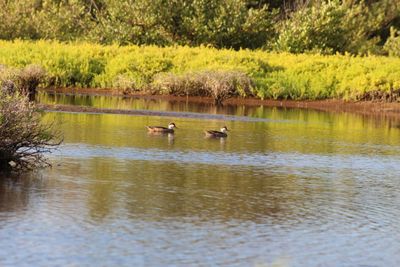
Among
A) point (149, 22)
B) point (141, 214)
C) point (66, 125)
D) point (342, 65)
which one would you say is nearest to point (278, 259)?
point (141, 214)

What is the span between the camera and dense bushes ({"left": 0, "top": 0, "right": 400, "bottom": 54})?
47938mm

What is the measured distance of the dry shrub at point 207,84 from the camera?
37719mm

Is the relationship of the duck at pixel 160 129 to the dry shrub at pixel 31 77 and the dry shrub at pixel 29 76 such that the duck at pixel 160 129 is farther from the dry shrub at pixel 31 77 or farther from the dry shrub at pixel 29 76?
the dry shrub at pixel 31 77

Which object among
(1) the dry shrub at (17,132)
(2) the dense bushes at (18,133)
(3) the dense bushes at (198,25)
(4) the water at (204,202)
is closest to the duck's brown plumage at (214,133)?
(4) the water at (204,202)

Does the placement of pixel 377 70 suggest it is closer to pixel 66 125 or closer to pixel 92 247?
pixel 66 125

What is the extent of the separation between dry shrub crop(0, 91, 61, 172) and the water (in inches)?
21.0

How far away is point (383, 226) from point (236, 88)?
24.7 m

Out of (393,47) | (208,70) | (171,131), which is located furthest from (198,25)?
(171,131)

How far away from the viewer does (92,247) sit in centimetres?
1222

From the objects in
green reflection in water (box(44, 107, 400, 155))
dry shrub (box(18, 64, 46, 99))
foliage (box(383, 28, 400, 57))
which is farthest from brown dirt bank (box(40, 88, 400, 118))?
foliage (box(383, 28, 400, 57))

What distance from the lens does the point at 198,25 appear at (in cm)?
4844

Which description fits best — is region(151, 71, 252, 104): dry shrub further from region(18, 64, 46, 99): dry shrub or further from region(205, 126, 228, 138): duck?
region(205, 126, 228, 138): duck

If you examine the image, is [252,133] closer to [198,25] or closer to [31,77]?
[31,77]

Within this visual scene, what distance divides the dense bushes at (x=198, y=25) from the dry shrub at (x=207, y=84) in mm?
8757
